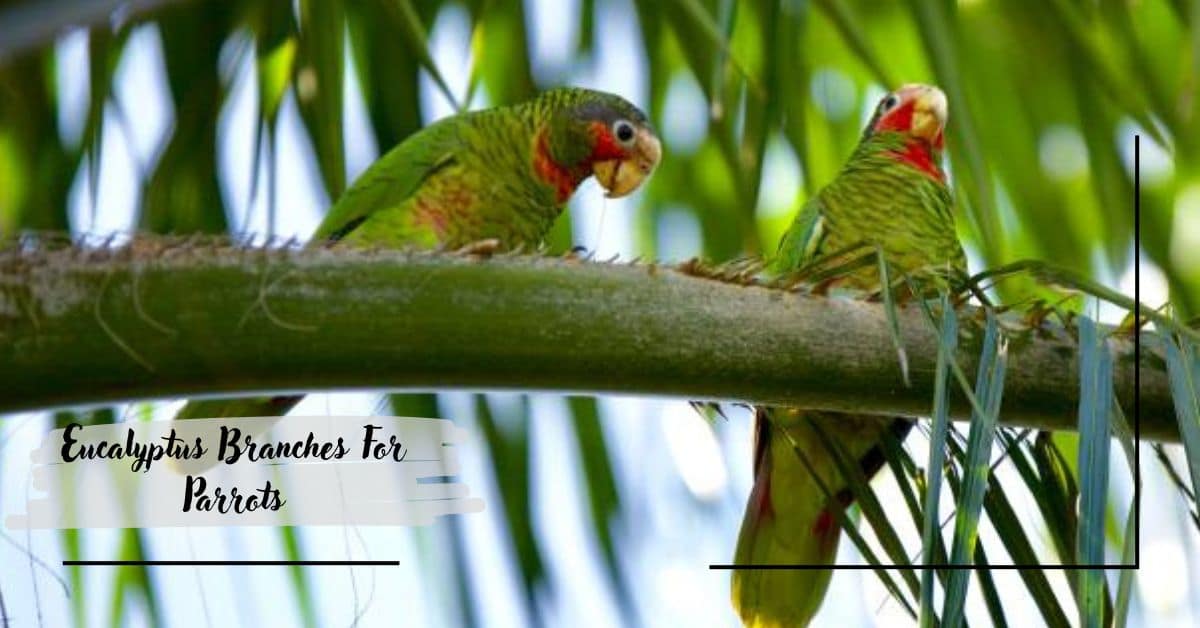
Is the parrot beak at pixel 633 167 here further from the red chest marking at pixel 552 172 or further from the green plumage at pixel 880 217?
the green plumage at pixel 880 217

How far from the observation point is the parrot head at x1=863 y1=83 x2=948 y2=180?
2406 millimetres

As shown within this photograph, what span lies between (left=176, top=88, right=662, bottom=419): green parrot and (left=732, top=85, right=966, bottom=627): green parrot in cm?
27

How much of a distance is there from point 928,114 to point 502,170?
68 cm

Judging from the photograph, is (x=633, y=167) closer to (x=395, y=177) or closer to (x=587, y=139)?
(x=587, y=139)

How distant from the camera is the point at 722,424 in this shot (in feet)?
6.51

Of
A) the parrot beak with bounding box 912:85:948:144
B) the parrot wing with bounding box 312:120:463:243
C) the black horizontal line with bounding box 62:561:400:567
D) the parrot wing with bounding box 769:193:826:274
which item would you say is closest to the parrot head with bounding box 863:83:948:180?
the parrot beak with bounding box 912:85:948:144

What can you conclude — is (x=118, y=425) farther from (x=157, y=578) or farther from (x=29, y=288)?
(x=29, y=288)

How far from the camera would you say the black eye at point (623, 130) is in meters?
2.20

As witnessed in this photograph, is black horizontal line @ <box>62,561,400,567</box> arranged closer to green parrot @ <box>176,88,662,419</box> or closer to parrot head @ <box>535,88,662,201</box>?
green parrot @ <box>176,88,662,419</box>

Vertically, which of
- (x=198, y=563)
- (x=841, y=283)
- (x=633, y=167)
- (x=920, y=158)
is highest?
(x=920, y=158)

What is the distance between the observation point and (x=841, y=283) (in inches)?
68.1

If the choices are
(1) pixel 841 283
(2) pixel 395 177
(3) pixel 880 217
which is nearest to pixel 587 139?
(2) pixel 395 177

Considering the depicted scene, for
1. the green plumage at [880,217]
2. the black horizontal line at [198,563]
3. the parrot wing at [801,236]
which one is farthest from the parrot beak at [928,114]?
the black horizontal line at [198,563]

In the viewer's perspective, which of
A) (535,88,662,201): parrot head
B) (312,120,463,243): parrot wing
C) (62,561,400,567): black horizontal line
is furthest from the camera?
(535,88,662,201): parrot head
